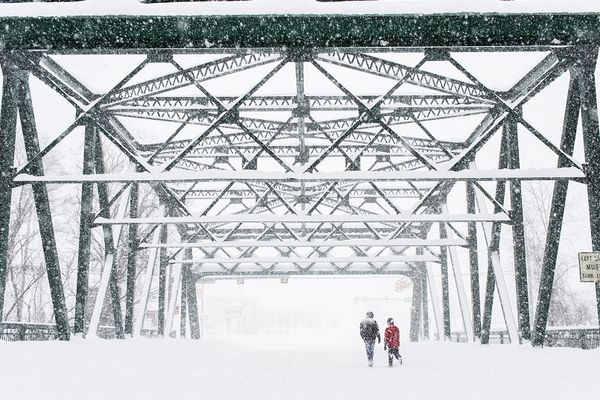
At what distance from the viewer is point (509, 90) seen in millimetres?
15023

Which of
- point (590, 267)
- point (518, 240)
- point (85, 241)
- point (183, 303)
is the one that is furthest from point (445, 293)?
point (85, 241)

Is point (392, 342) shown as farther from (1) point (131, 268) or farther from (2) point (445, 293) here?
(2) point (445, 293)

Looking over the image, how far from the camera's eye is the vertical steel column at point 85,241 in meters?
14.3

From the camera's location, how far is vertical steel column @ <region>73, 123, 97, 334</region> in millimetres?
14320

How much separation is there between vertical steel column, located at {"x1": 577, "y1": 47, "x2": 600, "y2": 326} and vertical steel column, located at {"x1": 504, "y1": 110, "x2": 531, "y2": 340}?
120 inches

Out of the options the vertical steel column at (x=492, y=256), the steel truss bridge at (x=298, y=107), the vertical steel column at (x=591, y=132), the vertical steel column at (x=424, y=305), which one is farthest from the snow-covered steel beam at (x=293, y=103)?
the vertical steel column at (x=424, y=305)

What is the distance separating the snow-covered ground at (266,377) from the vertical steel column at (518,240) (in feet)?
3.54

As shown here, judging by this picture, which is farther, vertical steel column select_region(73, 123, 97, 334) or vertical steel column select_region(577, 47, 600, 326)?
vertical steel column select_region(73, 123, 97, 334)

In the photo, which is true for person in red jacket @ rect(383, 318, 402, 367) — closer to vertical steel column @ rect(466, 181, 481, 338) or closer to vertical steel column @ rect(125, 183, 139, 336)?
vertical steel column @ rect(466, 181, 481, 338)

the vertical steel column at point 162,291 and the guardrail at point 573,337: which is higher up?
Answer: the vertical steel column at point 162,291

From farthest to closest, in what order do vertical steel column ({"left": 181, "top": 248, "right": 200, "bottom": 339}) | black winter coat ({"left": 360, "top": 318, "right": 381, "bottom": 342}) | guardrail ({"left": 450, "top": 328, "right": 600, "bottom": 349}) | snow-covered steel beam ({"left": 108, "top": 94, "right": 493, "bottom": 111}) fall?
1. vertical steel column ({"left": 181, "top": 248, "right": 200, "bottom": 339})
2. guardrail ({"left": 450, "top": 328, "right": 600, "bottom": 349})
3. black winter coat ({"left": 360, "top": 318, "right": 381, "bottom": 342})
4. snow-covered steel beam ({"left": 108, "top": 94, "right": 493, "bottom": 111})

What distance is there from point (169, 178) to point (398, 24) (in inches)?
237

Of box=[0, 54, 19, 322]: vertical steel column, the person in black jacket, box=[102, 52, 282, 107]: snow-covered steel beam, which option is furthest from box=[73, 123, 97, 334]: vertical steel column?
the person in black jacket

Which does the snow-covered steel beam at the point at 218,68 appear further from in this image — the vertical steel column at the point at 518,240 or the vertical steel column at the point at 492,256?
the vertical steel column at the point at 492,256
